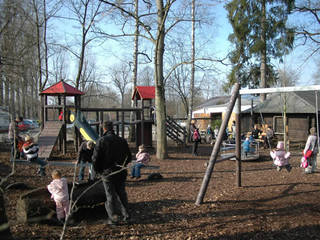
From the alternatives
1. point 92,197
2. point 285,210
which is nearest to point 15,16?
point 92,197

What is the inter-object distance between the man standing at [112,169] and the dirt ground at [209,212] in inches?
11.2

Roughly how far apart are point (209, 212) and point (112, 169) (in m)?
1.94

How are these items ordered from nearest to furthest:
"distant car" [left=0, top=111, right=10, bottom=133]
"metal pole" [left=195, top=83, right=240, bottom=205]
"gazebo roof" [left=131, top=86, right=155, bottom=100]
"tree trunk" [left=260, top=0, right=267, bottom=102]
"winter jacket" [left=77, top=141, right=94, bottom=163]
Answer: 1. "metal pole" [left=195, top=83, right=240, bottom=205]
2. "winter jacket" [left=77, top=141, right=94, bottom=163]
3. "gazebo roof" [left=131, top=86, right=155, bottom=100]
4. "tree trunk" [left=260, top=0, right=267, bottom=102]
5. "distant car" [left=0, top=111, right=10, bottom=133]

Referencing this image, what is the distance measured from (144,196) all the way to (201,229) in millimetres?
2138

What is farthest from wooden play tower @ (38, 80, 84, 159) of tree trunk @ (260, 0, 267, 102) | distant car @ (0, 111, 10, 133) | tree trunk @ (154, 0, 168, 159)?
distant car @ (0, 111, 10, 133)

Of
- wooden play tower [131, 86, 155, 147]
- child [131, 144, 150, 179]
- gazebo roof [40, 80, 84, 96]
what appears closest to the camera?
child [131, 144, 150, 179]

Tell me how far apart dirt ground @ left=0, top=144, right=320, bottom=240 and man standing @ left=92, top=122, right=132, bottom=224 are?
0.28m

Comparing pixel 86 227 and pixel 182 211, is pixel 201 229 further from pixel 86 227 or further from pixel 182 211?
pixel 86 227

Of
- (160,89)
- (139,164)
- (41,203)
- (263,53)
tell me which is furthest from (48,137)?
(263,53)

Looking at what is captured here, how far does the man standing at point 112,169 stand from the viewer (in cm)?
445

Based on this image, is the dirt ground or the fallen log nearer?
the dirt ground

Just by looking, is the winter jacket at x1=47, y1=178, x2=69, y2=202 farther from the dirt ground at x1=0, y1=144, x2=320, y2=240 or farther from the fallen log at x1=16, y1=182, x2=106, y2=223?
the dirt ground at x1=0, y1=144, x2=320, y2=240

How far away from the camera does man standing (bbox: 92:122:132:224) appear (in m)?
4.45

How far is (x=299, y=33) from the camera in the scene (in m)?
15.8
